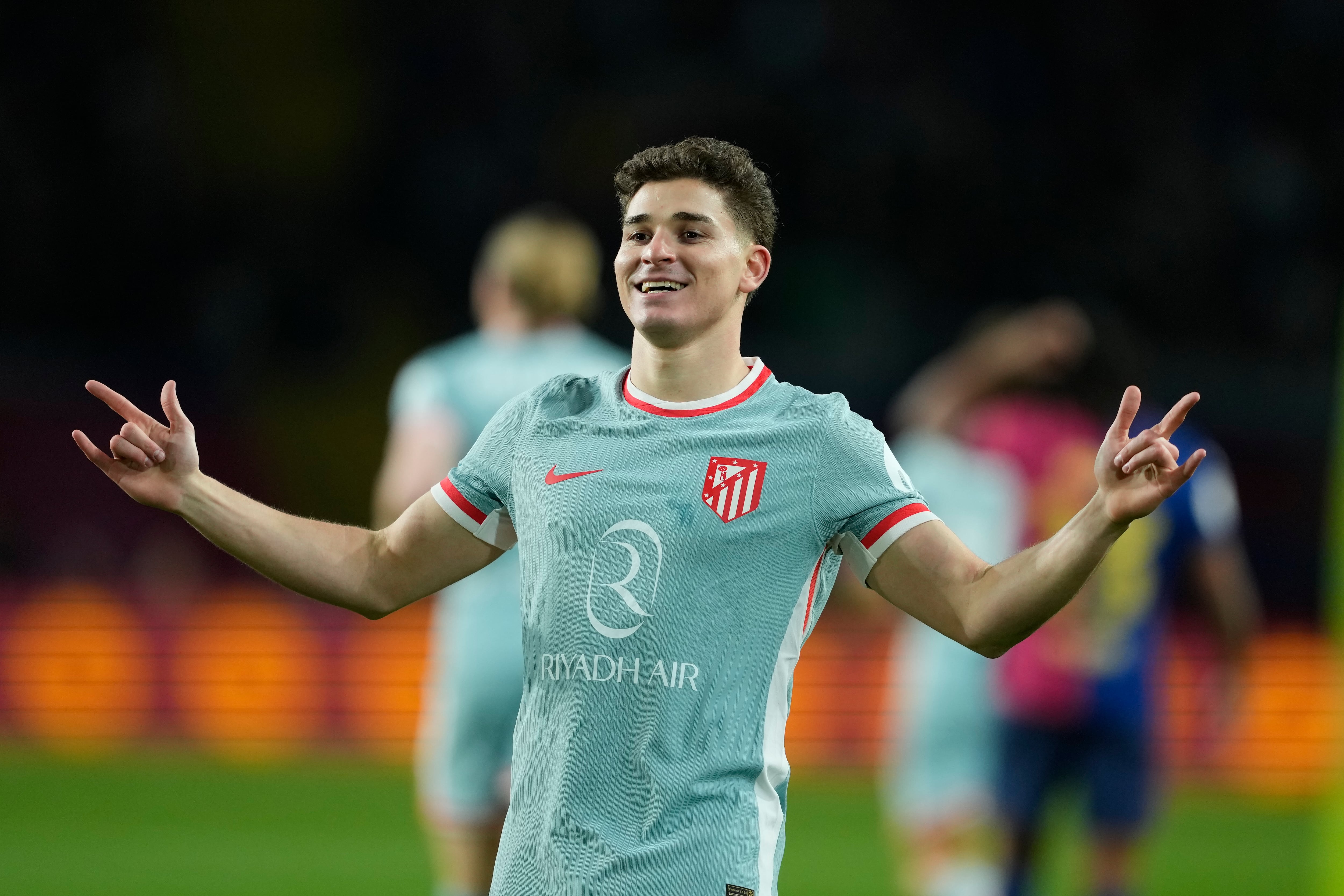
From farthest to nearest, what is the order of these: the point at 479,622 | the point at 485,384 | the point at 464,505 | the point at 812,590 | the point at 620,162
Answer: the point at 620,162 < the point at 485,384 < the point at 479,622 < the point at 464,505 < the point at 812,590

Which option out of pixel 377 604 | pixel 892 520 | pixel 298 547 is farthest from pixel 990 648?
pixel 298 547

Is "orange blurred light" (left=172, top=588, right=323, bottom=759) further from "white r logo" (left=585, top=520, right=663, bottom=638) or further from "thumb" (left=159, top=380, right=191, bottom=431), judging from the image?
"white r logo" (left=585, top=520, right=663, bottom=638)

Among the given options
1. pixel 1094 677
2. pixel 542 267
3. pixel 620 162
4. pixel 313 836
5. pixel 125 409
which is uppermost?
pixel 620 162

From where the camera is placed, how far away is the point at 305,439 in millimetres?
14969

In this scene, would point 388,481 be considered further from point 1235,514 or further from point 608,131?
point 608,131

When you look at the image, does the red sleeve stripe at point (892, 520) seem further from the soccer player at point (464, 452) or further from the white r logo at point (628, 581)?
the soccer player at point (464, 452)

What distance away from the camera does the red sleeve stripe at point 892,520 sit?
8.57 feet

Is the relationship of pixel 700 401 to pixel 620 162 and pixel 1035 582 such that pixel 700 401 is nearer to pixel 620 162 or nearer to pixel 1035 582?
pixel 1035 582

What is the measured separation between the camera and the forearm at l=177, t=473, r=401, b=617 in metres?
2.76

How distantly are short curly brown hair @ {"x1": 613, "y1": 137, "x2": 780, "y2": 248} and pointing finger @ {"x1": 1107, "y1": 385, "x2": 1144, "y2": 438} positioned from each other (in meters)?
0.73

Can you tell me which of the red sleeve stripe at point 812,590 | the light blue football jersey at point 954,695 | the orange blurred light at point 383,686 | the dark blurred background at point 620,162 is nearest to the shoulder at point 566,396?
the red sleeve stripe at point 812,590

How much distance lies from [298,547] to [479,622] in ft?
7.21

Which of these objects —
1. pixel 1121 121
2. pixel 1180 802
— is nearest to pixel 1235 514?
pixel 1180 802

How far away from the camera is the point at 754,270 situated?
2.88 metres
